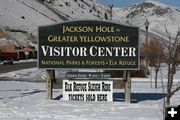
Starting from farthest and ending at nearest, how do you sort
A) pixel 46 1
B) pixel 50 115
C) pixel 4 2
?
pixel 46 1 → pixel 4 2 → pixel 50 115

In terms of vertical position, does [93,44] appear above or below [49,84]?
above

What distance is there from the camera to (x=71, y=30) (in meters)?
19.4

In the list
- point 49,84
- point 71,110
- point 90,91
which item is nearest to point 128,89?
point 90,91

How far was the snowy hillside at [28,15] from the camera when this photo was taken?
11744 centimetres

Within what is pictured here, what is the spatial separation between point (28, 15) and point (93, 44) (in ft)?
424

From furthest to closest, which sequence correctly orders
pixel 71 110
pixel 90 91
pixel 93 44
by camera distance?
1. pixel 93 44
2. pixel 90 91
3. pixel 71 110

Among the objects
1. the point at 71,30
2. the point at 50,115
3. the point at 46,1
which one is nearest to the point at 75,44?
the point at 71,30

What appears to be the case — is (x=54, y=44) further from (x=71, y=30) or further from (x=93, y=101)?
(x=93, y=101)

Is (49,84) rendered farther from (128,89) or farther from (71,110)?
(71,110)

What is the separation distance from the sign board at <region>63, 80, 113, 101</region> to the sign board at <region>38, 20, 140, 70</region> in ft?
2.06

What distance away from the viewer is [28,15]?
147 meters

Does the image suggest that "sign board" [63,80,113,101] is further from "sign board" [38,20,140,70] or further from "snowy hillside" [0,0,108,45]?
"snowy hillside" [0,0,108,45]

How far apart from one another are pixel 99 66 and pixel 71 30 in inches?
67.7

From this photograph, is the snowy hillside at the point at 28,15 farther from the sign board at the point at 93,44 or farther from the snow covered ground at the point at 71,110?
the snow covered ground at the point at 71,110
